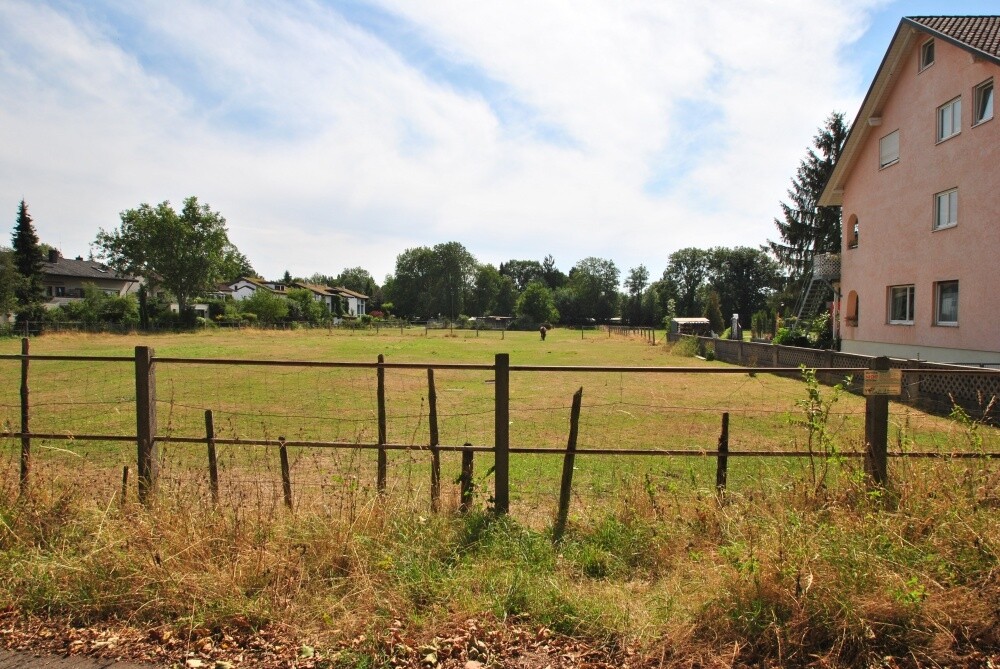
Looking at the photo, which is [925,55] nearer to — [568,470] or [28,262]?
[568,470]

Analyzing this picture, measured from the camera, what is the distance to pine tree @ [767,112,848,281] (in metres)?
42.8

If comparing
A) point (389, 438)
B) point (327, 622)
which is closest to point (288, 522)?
point (327, 622)

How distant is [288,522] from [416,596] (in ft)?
3.90

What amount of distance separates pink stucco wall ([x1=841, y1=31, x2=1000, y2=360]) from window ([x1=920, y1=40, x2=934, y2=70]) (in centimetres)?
26

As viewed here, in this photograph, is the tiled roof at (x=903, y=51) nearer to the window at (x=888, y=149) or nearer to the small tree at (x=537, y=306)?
the window at (x=888, y=149)

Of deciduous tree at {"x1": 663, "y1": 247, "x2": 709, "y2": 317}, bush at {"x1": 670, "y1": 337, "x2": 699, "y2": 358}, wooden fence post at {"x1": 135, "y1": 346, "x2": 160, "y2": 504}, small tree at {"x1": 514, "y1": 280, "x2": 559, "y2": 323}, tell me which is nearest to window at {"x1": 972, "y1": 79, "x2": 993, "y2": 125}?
bush at {"x1": 670, "y1": 337, "x2": 699, "y2": 358}

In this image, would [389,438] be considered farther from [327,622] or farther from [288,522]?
[327,622]

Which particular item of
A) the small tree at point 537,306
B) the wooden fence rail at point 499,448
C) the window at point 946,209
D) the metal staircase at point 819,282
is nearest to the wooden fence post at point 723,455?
the wooden fence rail at point 499,448

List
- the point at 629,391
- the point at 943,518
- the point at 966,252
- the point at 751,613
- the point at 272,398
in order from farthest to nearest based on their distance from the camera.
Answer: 1. the point at 966,252
2. the point at 629,391
3. the point at 272,398
4. the point at 943,518
5. the point at 751,613

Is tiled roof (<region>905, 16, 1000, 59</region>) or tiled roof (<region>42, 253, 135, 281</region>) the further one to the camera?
tiled roof (<region>42, 253, 135, 281</region>)

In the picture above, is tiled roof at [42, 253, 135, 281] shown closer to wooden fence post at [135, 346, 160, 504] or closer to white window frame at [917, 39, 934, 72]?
wooden fence post at [135, 346, 160, 504]

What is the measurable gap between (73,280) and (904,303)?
82.5m

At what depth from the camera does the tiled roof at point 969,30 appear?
16594 millimetres

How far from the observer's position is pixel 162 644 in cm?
342
